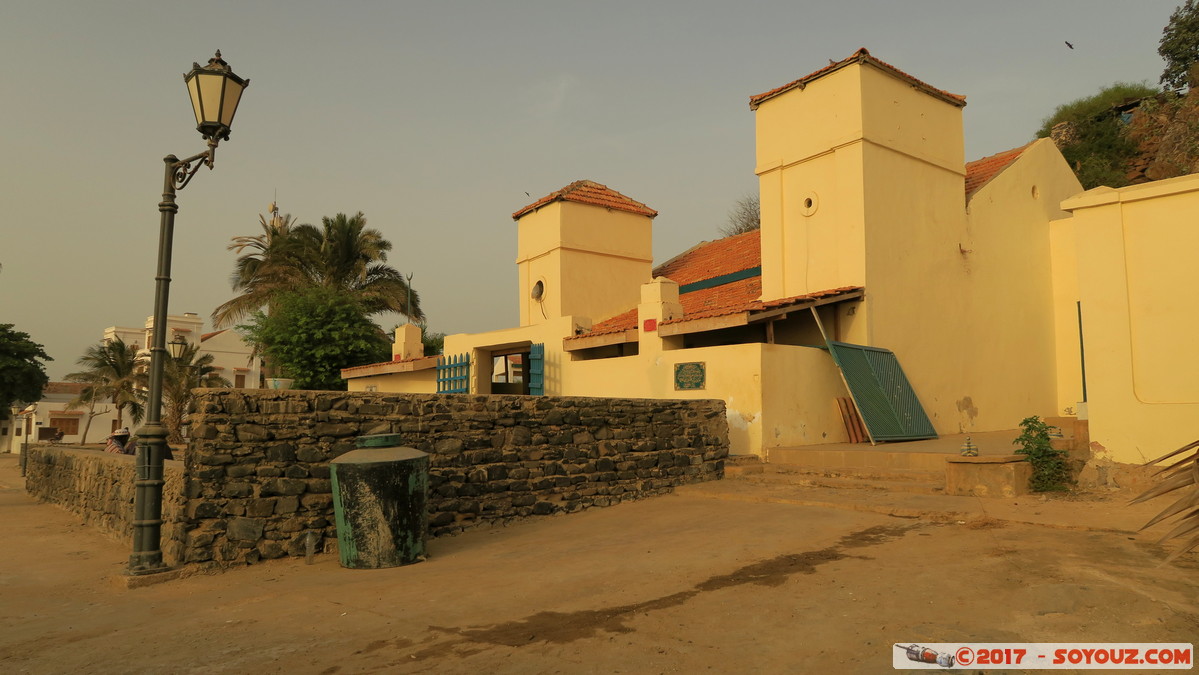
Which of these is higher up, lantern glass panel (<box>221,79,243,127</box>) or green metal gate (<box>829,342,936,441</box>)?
lantern glass panel (<box>221,79,243,127</box>)

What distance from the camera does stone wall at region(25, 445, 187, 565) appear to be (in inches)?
261

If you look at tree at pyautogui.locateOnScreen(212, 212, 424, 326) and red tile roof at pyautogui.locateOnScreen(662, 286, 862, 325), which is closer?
red tile roof at pyautogui.locateOnScreen(662, 286, 862, 325)

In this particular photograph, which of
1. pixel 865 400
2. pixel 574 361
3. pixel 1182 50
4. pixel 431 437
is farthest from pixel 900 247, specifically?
pixel 1182 50

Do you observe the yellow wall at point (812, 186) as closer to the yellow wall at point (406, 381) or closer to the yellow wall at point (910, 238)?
the yellow wall at point (910, 238)

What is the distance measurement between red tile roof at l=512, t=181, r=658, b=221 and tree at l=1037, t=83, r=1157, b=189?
1360 cm

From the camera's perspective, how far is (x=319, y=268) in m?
28.6

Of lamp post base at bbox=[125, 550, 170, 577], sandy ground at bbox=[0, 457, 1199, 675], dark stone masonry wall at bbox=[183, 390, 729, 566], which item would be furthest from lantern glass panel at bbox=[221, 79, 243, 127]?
sandy ground at bbox=[0, 457, 1199, 675]

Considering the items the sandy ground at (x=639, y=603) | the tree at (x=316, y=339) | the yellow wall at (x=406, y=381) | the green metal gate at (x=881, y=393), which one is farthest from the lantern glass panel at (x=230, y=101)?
the tree at (x=316, y=339)

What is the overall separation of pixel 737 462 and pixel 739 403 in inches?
36.0

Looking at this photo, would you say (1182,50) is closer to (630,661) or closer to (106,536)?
(630,661)

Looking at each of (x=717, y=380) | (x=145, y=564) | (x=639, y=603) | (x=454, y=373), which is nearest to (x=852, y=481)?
(x=717, y=380)

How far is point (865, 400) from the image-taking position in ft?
39.0

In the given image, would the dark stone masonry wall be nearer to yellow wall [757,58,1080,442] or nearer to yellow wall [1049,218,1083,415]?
yellow wall [757,58,1080,442]

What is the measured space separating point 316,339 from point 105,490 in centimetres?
1132
